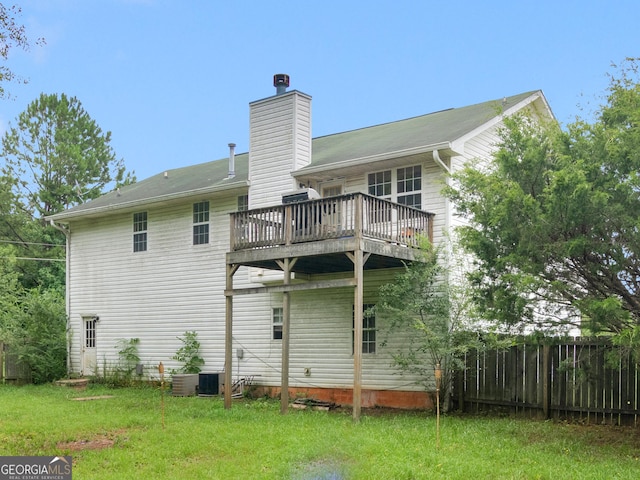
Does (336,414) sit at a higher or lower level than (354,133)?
lower

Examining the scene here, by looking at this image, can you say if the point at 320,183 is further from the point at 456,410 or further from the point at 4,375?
the point at 4,375

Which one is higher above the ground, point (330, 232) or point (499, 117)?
point (499, 117)

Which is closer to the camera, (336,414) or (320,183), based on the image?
(336,414)

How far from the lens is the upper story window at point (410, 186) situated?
15.9 meters

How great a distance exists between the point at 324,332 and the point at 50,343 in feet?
34.8

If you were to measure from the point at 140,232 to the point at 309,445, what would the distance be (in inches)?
510

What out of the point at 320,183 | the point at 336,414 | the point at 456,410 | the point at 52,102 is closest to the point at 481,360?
the point at 456,410

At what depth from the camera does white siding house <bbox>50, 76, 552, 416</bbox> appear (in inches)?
584

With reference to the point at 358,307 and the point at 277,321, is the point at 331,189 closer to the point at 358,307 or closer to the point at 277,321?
the point at 277,321

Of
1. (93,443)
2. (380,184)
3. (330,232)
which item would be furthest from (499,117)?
(93,443)

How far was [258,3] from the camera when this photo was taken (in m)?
16.2

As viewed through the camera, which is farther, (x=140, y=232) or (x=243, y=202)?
(x=140, y=232)

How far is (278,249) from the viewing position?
14.9 meters

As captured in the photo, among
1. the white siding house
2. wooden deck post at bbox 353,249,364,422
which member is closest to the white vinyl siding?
the white siding house
